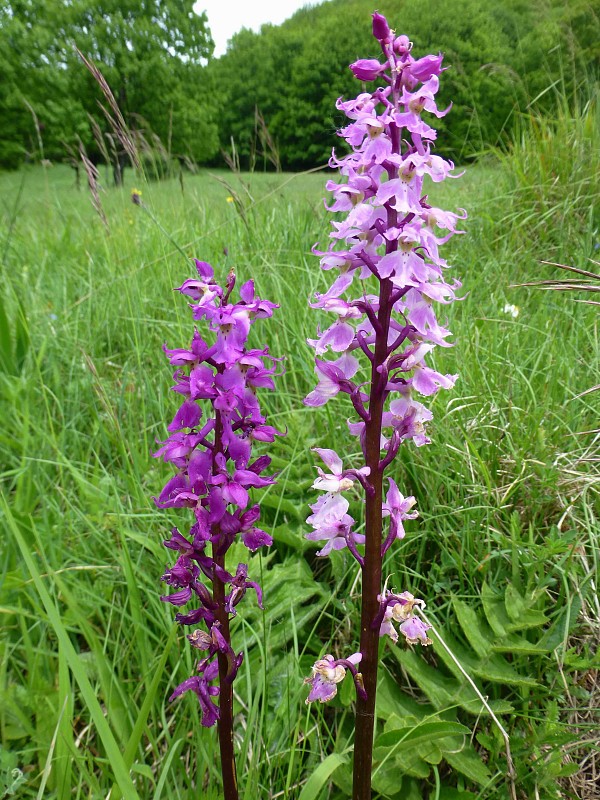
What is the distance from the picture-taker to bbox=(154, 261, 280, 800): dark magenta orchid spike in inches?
43.7

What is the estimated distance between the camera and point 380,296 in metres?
1.14

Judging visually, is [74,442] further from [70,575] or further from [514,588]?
[514,588]

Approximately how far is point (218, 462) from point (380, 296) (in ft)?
1.48

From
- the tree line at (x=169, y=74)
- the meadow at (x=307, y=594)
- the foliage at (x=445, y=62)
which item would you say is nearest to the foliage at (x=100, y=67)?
the tree line at (x=169, y=74)

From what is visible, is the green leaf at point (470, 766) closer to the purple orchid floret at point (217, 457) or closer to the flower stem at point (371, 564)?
the flower stem at point (371, 564)

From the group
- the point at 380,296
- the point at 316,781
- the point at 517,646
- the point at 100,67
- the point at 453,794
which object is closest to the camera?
the point at 380,296

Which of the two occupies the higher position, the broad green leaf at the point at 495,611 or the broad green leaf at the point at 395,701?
the broad green leaf at the point at 495,611

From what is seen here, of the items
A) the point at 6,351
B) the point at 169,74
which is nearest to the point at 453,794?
the point at 6,351

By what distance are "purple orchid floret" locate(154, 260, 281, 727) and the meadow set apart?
7.1 inches

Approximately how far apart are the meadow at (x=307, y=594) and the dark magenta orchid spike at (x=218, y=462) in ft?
0.56

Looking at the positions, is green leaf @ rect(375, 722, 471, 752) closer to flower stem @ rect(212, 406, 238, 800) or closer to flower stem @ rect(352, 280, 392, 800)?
flower stem @ rect(352, 280, 392, 800)

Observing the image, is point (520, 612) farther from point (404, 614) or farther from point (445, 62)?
point (445, 62)

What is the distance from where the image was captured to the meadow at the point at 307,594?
1.50 meters

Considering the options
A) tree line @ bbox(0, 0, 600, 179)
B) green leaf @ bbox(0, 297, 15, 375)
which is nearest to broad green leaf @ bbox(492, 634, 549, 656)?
green leaf @ bbox(0, 297, 15, 375)
